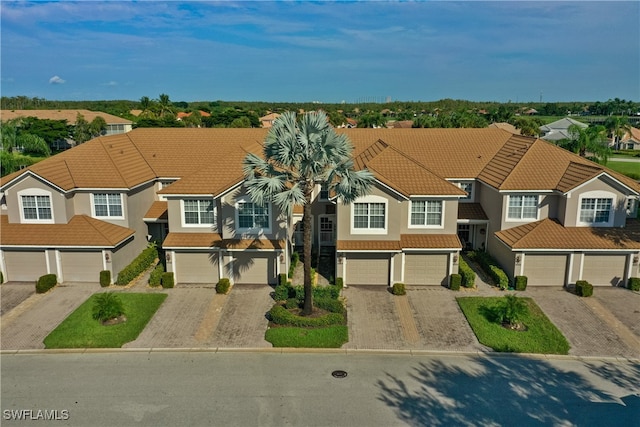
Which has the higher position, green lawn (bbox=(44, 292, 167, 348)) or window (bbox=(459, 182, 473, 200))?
window (bbox=(459, 182, 473, 200))

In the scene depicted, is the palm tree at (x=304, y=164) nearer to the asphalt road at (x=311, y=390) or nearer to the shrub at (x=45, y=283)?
the asphalt road at (x=311, y=390)

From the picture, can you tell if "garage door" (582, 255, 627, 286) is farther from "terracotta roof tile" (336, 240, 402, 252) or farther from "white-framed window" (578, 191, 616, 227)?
"terracotta roof tile" (336, 240, 402, 252)

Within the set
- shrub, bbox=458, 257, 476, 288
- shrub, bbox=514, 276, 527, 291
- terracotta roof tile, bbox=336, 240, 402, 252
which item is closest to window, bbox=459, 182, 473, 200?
shrub, bbox=458, 257, 476, 288

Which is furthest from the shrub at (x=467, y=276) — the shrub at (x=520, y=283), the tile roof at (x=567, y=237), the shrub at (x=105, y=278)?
the shrub at (x=105, y=278)

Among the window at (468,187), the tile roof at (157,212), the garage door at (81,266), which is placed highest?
the window at (468,187)

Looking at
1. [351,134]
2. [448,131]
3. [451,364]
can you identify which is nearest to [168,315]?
[451,364]

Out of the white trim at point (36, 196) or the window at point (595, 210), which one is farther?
the white trim at point (36, 196)

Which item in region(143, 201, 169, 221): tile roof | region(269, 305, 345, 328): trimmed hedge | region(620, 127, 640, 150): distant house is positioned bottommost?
region(269, 305, 345, 328): trimmed hedge

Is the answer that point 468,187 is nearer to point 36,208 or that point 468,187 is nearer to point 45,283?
point 45,283
